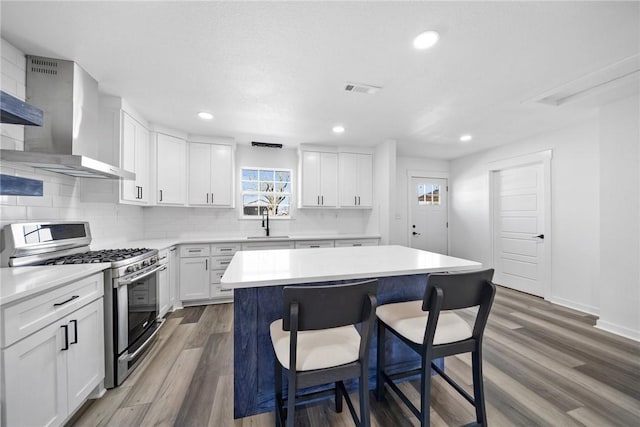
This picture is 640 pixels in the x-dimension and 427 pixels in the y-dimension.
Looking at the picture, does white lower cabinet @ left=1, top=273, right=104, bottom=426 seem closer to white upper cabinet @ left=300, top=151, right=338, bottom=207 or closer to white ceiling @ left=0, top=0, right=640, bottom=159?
white ceiling @ left=0, top=0, right=640, bottom=159

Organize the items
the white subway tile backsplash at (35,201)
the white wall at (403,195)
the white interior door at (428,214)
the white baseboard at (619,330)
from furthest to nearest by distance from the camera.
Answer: the white interior door at (428,214)
the white wall at (403,195)
the white baseboard at (619,330)
the white subway tile backsplash at (35,201)

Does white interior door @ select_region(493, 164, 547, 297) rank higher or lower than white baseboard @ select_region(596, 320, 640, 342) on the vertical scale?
higher

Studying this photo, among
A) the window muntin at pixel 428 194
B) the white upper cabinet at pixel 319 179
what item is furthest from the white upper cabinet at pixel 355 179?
the window muntin at pixel 428 194

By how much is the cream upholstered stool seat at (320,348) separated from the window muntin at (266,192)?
3.29 meters

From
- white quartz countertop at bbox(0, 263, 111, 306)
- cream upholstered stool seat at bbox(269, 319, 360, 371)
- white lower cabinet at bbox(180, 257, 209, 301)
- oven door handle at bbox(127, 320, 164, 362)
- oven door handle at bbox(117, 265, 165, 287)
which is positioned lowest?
oven door handle at bbox(127, 320, 164, 362)

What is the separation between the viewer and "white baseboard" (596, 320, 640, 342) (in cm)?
254

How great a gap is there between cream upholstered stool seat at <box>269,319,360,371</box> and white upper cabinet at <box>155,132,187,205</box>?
301cm

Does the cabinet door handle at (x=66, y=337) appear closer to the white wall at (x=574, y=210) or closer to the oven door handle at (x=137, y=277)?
the oven door handle at (x=137, y=277)

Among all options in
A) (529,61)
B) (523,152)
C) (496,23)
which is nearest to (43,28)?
(496,23)

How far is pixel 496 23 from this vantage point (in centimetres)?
160

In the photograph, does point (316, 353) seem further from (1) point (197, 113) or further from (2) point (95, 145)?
(1) point (197, 113)

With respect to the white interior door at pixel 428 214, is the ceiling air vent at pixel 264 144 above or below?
above

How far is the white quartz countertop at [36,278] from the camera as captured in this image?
44.8 inches

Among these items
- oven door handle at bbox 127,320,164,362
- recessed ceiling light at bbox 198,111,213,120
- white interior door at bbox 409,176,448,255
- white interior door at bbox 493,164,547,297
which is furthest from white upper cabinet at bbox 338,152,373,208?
oven door handle at bbox 127,320,164,362
